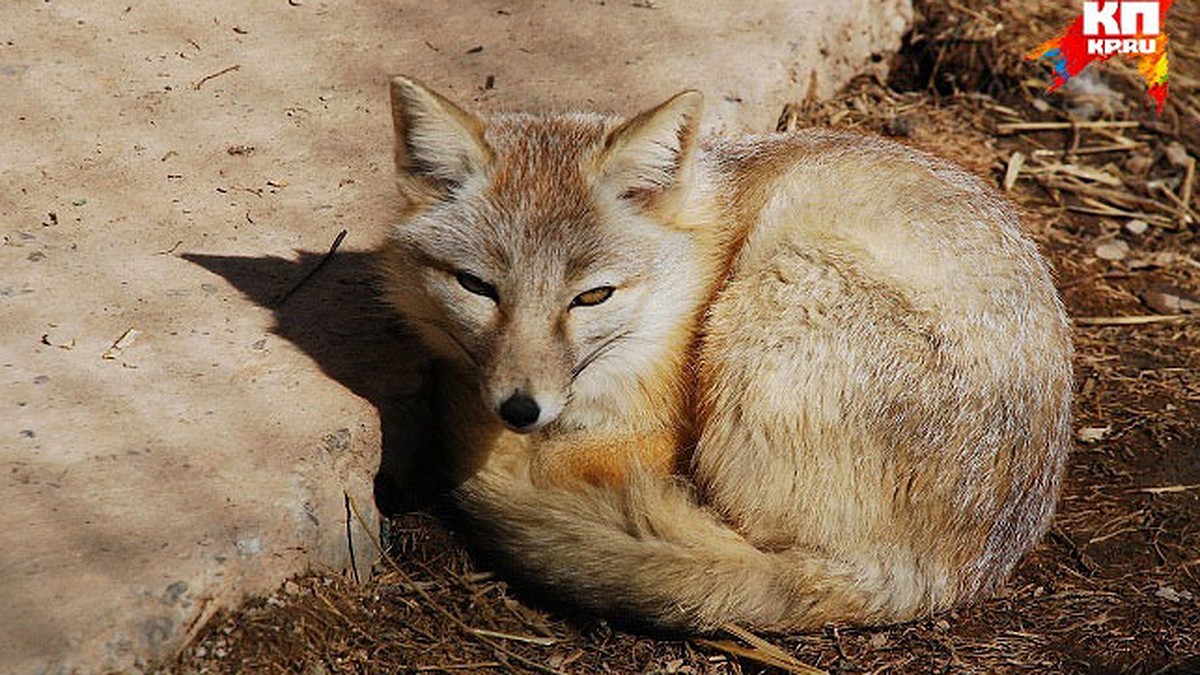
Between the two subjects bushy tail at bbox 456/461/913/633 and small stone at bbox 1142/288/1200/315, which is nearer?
bushy tail at bbox 456/461/913/633

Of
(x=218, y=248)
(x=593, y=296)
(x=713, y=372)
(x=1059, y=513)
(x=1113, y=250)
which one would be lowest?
(x=1059, y=513)

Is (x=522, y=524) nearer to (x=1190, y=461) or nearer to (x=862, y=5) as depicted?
(x=1190, y=461)

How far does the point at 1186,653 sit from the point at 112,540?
2938mm

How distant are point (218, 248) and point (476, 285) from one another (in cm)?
120

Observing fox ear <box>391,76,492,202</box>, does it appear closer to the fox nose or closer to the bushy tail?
the fox nose

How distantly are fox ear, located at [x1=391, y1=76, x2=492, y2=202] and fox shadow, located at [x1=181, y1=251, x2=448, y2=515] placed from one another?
1.47ft

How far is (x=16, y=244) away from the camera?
14.0 feet

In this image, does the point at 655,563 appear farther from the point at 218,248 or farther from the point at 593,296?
the point at 218,248

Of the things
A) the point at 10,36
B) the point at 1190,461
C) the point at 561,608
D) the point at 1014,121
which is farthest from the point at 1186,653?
the point at 10,36

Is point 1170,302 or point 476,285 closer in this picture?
point 476,285

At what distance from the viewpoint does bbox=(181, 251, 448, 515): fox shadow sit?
4023 mm

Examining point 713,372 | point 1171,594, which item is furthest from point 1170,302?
point 713,372

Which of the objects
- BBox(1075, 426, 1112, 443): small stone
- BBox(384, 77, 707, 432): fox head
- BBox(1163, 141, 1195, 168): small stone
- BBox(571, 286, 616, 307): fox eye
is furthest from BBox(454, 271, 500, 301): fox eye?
BBox(1163, 141, 1195, 168): small stone

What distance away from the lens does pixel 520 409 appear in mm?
3389
